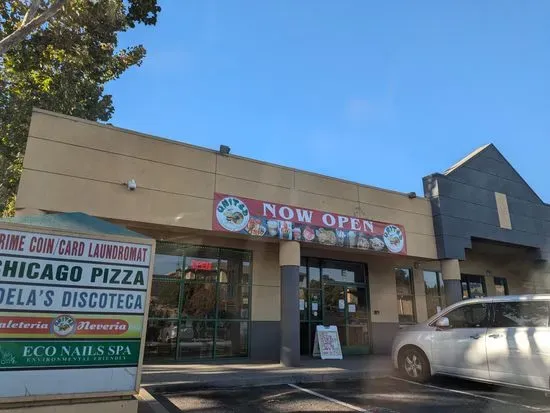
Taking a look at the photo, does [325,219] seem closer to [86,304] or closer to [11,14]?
[86,304]

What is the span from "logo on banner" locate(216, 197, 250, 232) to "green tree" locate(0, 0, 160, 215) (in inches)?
212

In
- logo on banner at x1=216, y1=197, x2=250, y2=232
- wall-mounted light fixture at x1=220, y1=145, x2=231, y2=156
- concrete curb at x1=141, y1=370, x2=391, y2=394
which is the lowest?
concrete curb at x1=141, y1=370, x2=391, y2=394

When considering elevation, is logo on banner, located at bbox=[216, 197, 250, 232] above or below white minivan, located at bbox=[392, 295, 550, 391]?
above

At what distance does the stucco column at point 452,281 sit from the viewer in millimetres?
14500

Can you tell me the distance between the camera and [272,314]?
12.8 metres

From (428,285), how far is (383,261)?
2.75m

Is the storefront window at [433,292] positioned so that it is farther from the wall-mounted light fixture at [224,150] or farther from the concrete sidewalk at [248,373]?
the wall-mounted light fixture at [224,150]

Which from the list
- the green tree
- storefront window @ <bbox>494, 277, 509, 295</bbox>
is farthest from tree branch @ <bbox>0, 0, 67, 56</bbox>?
storefront window @ <bbox>494, 277, 509, 295</bbox>

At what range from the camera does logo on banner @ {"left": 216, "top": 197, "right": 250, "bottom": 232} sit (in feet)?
35.2

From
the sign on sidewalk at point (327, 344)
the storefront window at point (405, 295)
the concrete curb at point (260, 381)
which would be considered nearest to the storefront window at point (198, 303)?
the sign on sidewalk at point (327, 344)

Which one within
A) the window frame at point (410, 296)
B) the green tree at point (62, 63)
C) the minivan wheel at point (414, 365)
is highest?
the green tree at point (62, 63)

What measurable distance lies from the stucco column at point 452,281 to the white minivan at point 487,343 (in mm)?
5861

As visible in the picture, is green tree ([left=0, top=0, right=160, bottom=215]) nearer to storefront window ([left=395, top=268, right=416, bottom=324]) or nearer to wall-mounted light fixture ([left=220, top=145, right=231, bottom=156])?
wall-mounted light fixture ([left=220, top=145, right=231, bottom=156])

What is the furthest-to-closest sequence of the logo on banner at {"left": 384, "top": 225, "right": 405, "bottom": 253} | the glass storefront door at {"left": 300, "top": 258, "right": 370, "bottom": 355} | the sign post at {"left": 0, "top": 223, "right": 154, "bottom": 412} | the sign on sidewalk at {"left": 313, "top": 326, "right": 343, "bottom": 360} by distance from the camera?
the glass storefront door at {"left": 300, "top": 258, "right": 370, "bottom": 355} < the logo on banner at {"left": 384, "top": 225, "right": 405, "bottom": 253} < the sign on sidewalk at {"left": 313, "top": 326, "right": 343, "bottom": 360} < the sign post at {"left": 0, "top": 223, "right": 154, "bottom": 412}
